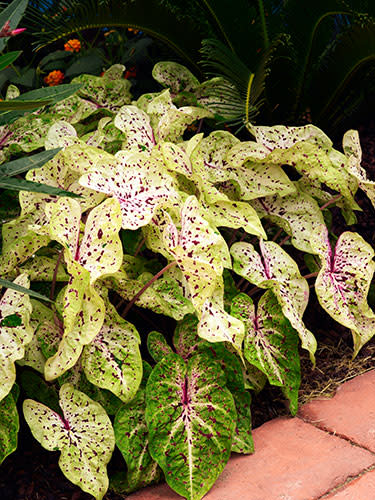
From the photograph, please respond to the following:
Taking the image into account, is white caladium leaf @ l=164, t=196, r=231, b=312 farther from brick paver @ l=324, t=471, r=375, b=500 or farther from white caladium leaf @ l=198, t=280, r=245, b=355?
brick paver @ l=324, t=471, r=375, b=500

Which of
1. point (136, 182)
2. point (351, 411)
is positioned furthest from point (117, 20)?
point (351, 411)

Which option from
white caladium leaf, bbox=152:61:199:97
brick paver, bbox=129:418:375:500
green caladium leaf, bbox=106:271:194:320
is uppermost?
white caladium leaf, bbox=152:61:199:97

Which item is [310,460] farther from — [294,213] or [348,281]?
[294,213]

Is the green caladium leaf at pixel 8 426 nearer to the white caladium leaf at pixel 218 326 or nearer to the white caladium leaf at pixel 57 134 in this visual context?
the white caladium leaf at pixel 218 326

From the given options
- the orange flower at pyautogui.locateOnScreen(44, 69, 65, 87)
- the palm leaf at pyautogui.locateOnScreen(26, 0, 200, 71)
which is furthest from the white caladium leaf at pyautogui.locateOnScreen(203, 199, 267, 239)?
the orange flower at pyautogui.locateOnScreen(44, 69, 65, 87)

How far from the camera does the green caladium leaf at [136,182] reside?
4.40 ft

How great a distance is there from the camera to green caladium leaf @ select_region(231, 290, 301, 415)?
1458 mm

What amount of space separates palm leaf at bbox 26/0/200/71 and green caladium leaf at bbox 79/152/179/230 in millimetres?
744

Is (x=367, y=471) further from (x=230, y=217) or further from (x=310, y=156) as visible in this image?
(x=310, y=156)

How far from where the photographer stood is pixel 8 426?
49.5 inches

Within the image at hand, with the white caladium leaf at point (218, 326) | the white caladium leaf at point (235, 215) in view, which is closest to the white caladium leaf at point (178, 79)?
the white caladium leaf at point (235, 215)

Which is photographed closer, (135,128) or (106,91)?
(135,128)

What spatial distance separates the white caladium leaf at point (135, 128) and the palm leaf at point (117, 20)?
1.59 feet

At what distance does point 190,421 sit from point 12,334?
1.40 feet
